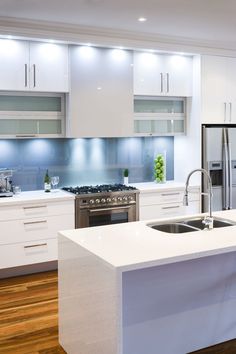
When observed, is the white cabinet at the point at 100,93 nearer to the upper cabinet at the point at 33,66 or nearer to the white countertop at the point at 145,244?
the upper cabinet at the point at 33,66

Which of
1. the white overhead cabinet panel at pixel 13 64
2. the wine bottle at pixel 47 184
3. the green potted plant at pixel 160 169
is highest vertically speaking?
the white overhead cabinet panel at pixel 13 64

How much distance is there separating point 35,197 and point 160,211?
159cm

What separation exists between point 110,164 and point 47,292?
6.69 feet

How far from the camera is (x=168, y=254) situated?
2.39 meters

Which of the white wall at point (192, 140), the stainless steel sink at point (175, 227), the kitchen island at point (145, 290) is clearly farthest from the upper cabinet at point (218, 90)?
the kitchen island at point (145, 290)

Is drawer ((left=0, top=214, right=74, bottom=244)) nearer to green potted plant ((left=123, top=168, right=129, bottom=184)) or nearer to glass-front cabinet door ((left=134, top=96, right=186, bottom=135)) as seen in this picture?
green potted plant ((left=123, top=168, right=129, bottom=184))

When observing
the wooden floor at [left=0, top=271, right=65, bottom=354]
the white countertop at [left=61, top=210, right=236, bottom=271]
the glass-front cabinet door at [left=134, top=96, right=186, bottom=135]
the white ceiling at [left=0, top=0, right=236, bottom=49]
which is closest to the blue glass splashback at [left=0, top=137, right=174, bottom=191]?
the glass-front cabinet door at [left=134, top=96, right=186, bottom=135]

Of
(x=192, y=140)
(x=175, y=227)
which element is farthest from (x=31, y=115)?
(x=175, y=227)

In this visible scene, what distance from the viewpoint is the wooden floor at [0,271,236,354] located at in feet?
10.3

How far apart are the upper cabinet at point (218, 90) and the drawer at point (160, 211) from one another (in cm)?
118

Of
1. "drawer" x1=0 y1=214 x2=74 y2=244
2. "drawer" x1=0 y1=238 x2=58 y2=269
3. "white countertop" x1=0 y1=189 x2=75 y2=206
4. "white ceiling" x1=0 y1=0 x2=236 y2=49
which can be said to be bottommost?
"drawer" x1=0 y1=238 x2=58 y2=269

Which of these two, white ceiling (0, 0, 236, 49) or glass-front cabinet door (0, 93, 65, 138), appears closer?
white ceiling (0, 0, 236, 49)

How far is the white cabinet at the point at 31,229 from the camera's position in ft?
14.8

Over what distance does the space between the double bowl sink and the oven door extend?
5.81 feet
